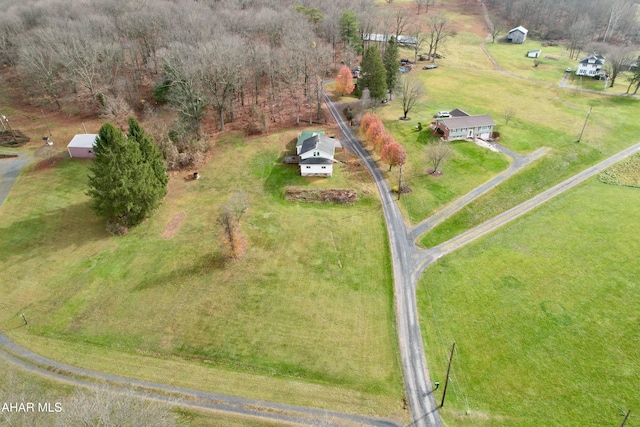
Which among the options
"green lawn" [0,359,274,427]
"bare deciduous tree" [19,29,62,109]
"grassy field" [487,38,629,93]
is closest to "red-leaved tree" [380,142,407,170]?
"green lawn" [0,359,274,427]

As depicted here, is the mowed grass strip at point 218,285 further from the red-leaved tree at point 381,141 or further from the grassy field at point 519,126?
the grassy field at point 519,126

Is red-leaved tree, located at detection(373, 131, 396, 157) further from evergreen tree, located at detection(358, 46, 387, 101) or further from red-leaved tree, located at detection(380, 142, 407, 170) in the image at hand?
evergreen tree, located at detection(358, 46, 387, 101)

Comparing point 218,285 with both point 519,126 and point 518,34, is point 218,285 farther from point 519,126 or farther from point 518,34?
point 518,34

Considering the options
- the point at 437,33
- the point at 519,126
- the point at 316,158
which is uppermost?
the point at 437,33

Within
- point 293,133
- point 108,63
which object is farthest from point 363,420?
point 108,63

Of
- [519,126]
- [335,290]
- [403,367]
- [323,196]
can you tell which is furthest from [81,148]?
[519,126]

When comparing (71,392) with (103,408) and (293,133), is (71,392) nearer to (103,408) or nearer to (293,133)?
(103,408)
